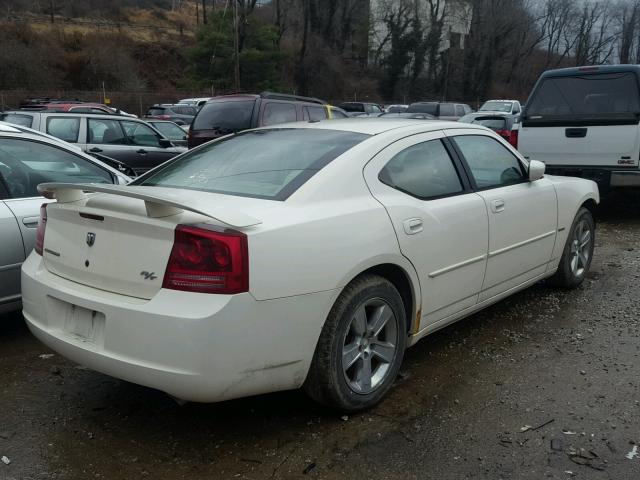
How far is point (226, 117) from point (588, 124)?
5.59m

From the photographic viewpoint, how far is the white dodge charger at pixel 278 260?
8.84 feet

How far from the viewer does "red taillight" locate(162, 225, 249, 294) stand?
8.75 feet

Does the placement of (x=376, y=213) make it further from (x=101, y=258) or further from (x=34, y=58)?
(x=34, y=58)

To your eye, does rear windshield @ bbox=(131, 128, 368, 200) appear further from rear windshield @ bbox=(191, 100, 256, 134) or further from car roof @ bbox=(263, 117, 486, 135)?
rear windshield @ bbox=(191, 100, 256, 134)

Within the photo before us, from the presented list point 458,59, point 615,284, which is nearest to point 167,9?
point 458,59

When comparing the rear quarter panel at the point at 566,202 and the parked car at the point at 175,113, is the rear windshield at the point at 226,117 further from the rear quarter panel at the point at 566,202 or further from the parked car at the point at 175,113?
the parked car at the point at 175,113

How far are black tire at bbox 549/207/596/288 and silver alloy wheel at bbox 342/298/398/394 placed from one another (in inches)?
97.7

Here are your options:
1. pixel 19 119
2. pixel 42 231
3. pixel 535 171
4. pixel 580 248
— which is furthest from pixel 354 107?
pixel 42 231

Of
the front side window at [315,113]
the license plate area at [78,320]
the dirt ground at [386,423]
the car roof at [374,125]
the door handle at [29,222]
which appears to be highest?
the car roof at [374,125]

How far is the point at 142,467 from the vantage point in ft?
9.34

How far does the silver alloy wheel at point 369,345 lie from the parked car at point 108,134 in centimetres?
772

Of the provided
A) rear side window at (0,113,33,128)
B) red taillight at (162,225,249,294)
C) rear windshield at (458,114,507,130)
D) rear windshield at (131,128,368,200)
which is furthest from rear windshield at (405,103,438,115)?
red taillight at (162,225,249,294)

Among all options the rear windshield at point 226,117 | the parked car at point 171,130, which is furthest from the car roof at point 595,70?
the parked car at point 171,130

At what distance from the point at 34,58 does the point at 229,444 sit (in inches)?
1627
